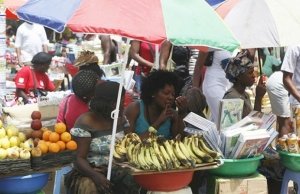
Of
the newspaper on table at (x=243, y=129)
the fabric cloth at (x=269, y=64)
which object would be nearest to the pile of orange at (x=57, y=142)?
the newspaper on table at (x=243, y=129)

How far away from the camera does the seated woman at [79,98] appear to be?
4727 mm

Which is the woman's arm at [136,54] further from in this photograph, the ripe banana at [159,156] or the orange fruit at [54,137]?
the orange fruit at [54,137]

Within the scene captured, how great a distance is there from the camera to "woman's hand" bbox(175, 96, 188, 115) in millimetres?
4633

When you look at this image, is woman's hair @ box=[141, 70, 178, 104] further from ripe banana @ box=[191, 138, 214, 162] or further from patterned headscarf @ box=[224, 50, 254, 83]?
ripe banana @ box=[191, 138, 214, 162]

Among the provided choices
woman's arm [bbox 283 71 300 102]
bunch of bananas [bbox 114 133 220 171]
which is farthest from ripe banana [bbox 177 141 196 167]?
woman's arm [bbox 283 71 300 102]

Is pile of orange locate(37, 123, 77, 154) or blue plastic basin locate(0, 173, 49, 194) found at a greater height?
pile of orange locate(37, 123, 77, 154)

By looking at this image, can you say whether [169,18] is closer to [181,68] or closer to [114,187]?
[114,187]

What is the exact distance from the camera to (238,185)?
4.24 meters

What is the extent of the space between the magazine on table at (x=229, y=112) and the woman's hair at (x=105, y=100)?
105 centimetres

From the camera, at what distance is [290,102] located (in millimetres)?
5648

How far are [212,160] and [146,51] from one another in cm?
360

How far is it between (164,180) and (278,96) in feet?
8.53

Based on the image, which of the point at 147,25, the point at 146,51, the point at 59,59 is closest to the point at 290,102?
the point at 146,51

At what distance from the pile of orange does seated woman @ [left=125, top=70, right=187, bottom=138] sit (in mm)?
687
